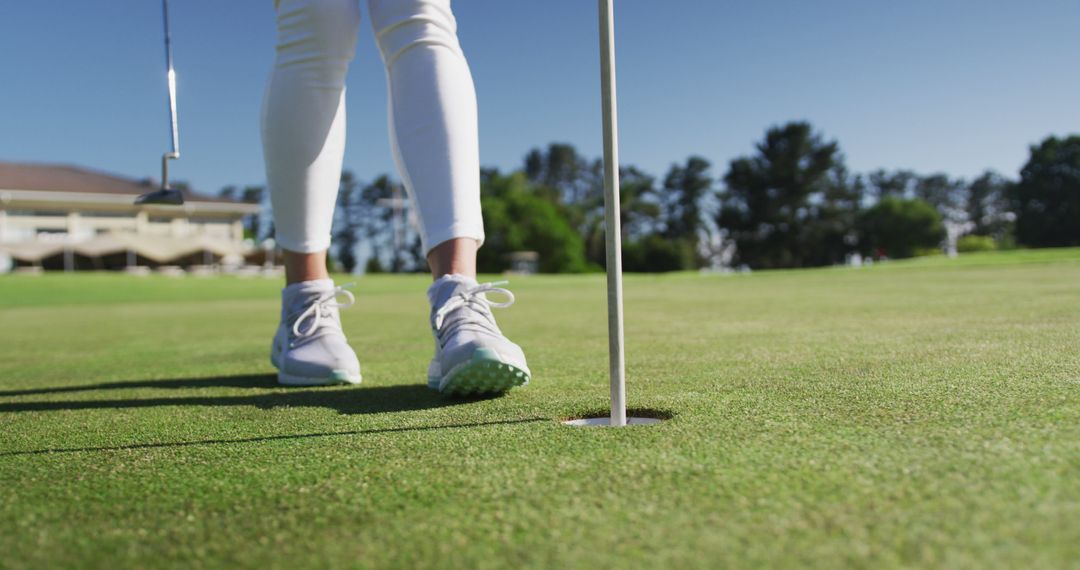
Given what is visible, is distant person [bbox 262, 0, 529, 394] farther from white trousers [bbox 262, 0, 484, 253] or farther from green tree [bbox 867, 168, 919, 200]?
green tree [bbox 867, 168, 919, 200]

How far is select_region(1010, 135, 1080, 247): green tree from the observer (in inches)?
2015

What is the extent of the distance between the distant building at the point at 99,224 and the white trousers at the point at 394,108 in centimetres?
3760

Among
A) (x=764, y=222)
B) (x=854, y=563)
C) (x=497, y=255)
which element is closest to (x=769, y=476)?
(x=854, y=563)

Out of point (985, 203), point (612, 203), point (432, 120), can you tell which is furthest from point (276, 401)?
point (985, 203)

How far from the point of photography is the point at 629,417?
1.34 meters

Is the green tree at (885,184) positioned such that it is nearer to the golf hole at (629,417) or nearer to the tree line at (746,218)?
the tree line at (746,218)

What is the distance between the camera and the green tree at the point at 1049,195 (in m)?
51.2

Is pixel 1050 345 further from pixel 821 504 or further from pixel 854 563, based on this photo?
pixel 854 563

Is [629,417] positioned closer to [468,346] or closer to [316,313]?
[468,346]

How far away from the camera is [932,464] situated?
0.85 meters

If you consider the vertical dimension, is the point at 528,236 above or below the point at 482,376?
above

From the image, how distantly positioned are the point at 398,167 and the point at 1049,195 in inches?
2463

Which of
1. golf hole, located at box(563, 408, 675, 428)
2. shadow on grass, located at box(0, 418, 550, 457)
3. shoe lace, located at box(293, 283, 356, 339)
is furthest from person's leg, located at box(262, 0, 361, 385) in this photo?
golf hole, located at box(563, 408, 675, 428)

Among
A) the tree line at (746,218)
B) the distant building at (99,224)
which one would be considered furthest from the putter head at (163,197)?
the tree line at (746,218)
